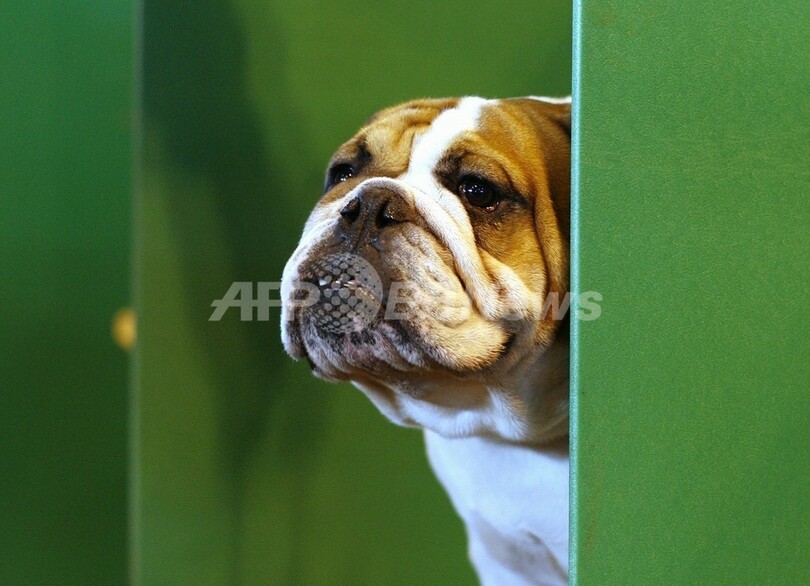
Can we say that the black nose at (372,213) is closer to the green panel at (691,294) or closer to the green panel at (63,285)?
the green panel at (691,294)

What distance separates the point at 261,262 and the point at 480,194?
452 mm

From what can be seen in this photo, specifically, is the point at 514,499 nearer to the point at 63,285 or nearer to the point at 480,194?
the point at 480,194

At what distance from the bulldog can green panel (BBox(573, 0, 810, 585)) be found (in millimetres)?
177

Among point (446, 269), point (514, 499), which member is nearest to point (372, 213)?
point (446, 269)

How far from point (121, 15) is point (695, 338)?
1656 millimetres

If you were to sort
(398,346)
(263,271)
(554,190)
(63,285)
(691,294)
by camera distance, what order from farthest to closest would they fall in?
(63,285), (263,271), (554,190), (398,346), (691,294)

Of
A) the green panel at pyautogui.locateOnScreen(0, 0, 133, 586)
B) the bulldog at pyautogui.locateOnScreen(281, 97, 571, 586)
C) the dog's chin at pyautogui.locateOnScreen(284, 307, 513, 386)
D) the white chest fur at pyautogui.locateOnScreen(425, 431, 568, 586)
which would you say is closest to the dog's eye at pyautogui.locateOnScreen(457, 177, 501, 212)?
the bulldog at pyautogui.locateOnScreen(281, 97, 571, 586)

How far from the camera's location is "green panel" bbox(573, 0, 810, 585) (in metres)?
0.69

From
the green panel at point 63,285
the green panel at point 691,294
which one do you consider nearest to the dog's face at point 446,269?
the green panel at point 691,294

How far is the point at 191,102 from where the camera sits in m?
1.25

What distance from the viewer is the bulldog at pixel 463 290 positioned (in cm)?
83

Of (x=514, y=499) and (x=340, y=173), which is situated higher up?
(x=340, y=173)

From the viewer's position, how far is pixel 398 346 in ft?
2.71

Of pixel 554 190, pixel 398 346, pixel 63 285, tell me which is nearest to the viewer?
pixel 398 346
